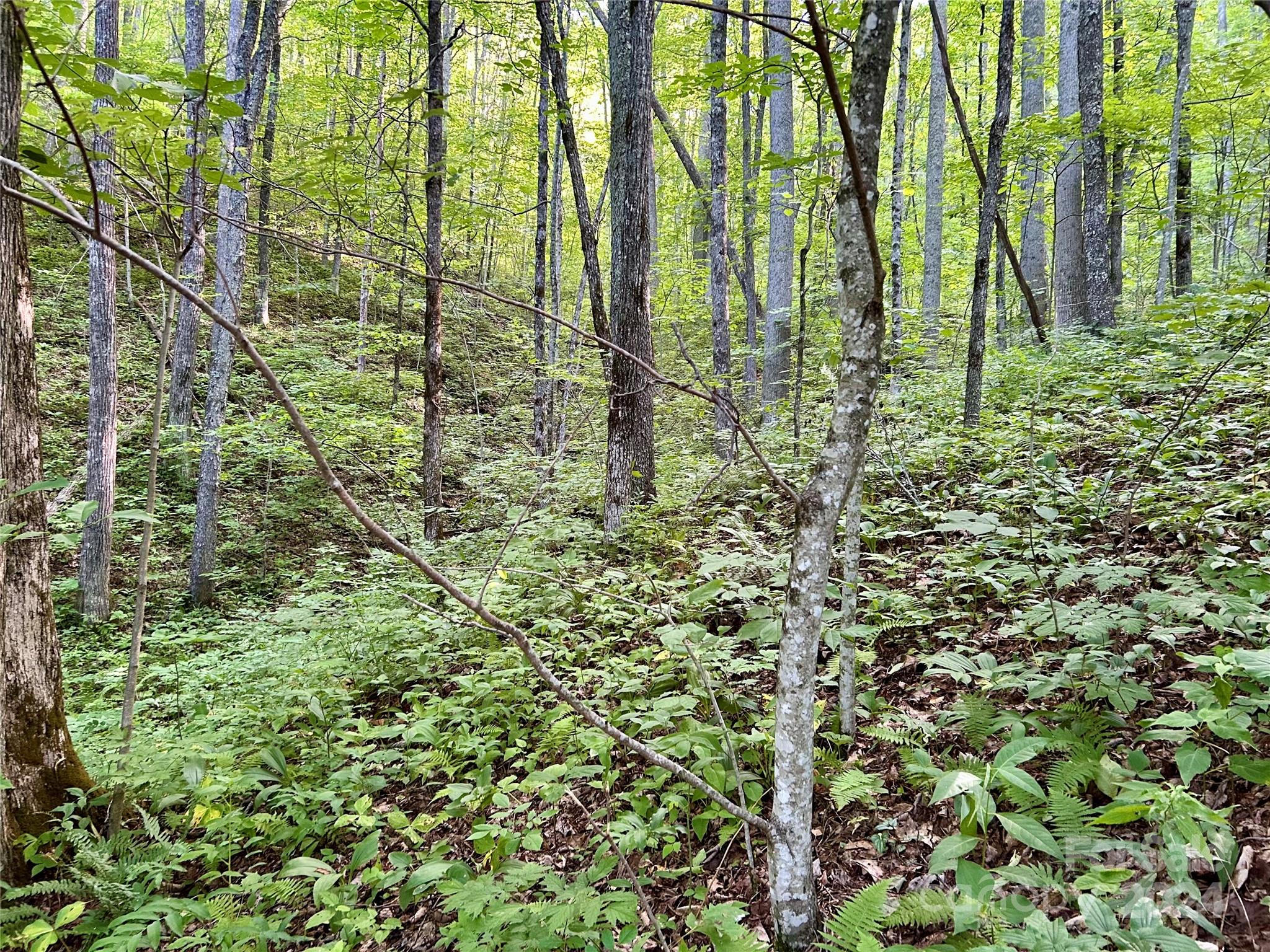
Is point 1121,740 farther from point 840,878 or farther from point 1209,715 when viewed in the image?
point 840,878

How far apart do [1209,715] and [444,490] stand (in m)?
11.3

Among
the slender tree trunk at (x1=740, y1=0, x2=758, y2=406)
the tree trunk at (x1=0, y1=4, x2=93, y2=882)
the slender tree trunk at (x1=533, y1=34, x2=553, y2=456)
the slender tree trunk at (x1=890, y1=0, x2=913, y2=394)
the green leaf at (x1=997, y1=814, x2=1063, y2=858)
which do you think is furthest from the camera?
the slender tree trunk at (x1=740, y1=0, x2=758, y2=406)

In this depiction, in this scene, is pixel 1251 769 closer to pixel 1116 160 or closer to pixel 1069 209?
pixel 1069 209

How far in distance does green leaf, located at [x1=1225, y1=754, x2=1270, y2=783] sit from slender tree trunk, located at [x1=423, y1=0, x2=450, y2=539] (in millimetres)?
5908

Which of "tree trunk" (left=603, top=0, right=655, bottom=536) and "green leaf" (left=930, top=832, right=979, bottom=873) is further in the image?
"tree trunk" (left=603, top=0, right=655, bottom=536)

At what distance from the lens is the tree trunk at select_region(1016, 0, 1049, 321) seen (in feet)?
35.8

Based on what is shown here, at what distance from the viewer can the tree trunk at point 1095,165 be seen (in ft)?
25.2

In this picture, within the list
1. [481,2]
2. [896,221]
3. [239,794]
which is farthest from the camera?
[896,221]

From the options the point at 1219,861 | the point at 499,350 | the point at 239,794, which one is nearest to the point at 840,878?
the point at 1219,861

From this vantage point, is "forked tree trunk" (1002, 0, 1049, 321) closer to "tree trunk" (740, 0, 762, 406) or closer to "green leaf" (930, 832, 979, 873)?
"tree trunk" (740, 0, 762, 406)

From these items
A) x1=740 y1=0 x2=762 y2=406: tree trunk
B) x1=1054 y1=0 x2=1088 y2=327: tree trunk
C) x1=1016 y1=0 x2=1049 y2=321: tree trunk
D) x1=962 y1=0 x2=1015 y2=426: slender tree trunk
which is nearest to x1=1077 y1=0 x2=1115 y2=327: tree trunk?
x1=1054 y1=0 x2=1088 y2=327: tree trunk

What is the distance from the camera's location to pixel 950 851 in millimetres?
1640

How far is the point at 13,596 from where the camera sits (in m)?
2.94

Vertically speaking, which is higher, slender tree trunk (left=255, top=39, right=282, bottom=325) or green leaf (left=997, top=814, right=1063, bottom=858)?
slender tree trunk (left=255, top=39, right=282, bottom=325)
